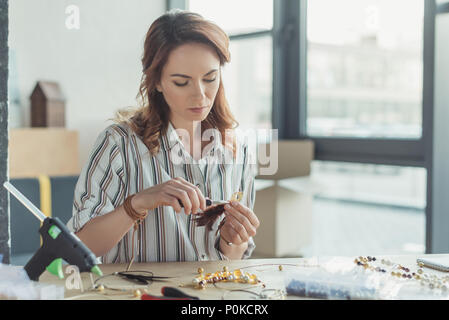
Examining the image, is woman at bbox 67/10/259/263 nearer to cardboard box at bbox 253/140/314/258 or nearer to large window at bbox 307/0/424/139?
cardboard box at bbox 253/140/314/258

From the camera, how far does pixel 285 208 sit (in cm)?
217

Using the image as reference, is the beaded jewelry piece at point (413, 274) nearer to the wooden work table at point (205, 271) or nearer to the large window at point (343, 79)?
the wooden work table at point (205, 271)

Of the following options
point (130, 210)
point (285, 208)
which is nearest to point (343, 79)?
point (285, 208)

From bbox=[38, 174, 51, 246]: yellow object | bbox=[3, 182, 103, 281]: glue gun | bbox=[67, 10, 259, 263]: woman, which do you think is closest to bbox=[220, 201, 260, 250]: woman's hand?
bbox=[67, 10, 259, 263]: woman

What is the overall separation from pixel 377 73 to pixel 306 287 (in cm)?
176

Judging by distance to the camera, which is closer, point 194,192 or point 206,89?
point 194,192

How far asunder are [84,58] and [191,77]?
117 cm

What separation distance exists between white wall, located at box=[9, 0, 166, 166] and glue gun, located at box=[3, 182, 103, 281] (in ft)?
3.05

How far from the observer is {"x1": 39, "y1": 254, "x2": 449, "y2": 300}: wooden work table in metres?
0.79

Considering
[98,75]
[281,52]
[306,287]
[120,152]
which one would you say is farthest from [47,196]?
[306,287]

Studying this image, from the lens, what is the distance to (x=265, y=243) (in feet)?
7.09

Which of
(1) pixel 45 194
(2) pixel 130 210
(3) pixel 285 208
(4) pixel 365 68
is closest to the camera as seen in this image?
(2) pixel 130 210

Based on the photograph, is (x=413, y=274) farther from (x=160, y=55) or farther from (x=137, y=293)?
(x=160, y=55)
